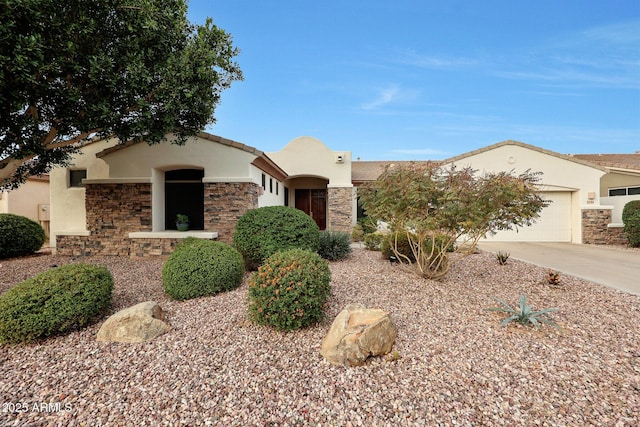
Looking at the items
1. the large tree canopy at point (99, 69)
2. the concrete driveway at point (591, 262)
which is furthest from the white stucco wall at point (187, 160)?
the concrete driveway at point (591, 262)

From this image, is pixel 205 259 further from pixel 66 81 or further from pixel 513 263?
pixel 513 263

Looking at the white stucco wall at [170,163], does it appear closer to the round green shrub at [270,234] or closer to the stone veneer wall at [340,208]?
the round green shrub at [270,234]

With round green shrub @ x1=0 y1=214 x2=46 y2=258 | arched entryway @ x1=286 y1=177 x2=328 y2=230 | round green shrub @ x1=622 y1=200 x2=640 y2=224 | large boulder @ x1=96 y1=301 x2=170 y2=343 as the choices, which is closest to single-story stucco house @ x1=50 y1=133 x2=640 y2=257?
round green shrub @ x1=0 y1=214 x2=46 y2=258

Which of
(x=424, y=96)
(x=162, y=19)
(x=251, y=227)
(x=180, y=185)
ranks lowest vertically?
(x=251, y=227)

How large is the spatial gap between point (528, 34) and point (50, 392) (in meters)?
13.0

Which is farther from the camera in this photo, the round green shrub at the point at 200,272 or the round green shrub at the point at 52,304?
the round green shrub at the point at 200,272

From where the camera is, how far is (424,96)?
11.3 meters

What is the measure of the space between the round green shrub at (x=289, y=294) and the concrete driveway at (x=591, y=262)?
601 centimetres

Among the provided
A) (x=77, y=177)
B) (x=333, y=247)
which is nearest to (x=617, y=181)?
(x=333, y=247)

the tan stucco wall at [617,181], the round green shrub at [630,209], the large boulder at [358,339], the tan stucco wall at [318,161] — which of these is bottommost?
the large boulder at [358,339]

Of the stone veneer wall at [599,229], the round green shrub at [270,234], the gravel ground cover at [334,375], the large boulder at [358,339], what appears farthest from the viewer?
the stone veneer wall at [599,229]

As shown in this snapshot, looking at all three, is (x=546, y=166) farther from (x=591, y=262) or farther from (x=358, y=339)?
(x=358, y=339)

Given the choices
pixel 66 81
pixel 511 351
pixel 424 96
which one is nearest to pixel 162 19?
pixel 66 81

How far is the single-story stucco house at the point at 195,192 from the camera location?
8.16 meters
